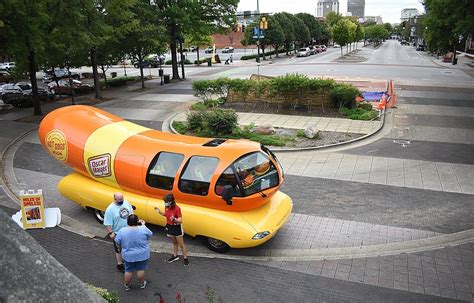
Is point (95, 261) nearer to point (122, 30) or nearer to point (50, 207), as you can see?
point (50, 207)

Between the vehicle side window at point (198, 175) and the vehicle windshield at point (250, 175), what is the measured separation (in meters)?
0.27

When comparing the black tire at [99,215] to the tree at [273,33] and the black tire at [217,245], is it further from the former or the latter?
the tree at [273,33]

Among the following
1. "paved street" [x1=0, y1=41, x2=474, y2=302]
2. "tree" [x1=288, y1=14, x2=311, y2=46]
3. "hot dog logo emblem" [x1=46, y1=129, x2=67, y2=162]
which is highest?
"tree" [x1=288, y1=14, x2=311, y2=46]

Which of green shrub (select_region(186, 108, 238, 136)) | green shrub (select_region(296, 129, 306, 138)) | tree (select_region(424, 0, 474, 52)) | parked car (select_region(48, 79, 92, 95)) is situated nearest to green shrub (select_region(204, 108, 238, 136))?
green shrub (select_region(186, 108, 238, 136))

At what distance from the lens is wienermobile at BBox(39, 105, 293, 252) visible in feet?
25.9

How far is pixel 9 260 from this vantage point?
86.4 inches

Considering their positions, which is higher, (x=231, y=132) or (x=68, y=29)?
(x=68, y=29)

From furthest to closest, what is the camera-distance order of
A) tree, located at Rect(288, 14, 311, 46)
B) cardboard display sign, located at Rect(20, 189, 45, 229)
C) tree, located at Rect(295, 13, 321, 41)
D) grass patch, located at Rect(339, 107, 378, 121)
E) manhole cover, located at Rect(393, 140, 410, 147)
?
tree, located at Rect(295, 13, 321, 41)
tree, located at Rect(288, 14, 311, 46)
grass patch, located at Rect(339, 107, 378, 121)
manhole cover, located at Rect(393, 140, 410, 147)
cardboard display sign, located at Rect(20, 189, 45, 229)

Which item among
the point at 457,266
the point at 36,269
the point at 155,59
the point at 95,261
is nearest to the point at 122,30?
the point at 95,261

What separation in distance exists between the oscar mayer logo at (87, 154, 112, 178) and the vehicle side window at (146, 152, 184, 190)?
3.62 feet

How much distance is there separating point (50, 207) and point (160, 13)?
2432cm

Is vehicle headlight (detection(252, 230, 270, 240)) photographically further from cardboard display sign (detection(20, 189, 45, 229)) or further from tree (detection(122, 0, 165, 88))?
tree (detection(122, 0, 165, 88))

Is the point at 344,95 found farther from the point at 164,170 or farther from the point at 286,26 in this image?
the point at 286,26

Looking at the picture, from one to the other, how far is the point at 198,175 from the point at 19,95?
21.8 meters
